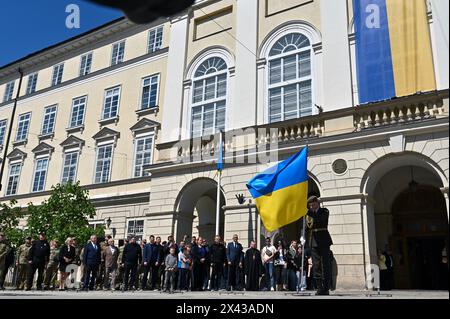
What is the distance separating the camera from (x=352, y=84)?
1565 centimetres

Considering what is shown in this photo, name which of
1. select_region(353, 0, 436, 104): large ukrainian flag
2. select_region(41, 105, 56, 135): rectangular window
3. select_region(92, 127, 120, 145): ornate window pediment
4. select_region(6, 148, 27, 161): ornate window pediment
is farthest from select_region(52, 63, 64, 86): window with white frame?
select_region(353, 0, 436, 104): large ukrainian flag

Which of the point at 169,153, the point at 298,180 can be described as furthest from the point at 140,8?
the point at 169,153

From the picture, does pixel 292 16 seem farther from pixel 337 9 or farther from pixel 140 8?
pixel 140 8

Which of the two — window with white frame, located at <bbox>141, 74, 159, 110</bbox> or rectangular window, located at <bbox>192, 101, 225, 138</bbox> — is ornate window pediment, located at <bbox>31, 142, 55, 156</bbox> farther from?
rectangular window, located at <bbox>192, 101, 225, 138</bbox>

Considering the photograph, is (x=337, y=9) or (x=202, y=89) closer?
(x=337, y=9)

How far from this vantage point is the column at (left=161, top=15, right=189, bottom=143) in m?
19.9

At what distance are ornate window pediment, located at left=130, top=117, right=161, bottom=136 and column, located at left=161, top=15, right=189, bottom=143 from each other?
2.97m

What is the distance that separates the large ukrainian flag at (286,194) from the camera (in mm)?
10375

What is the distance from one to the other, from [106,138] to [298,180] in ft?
57.3

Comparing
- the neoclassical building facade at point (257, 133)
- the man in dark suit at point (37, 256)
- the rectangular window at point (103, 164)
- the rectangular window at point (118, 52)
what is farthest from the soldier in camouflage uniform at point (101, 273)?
the rectangular window at point (118, 52)

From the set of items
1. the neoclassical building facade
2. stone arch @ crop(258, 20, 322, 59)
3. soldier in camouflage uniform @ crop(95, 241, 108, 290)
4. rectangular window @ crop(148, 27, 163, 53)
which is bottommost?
soldier in camouflage uniform @ crop(95, 241, 108, 290)

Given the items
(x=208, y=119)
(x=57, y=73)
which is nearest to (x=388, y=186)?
(x=208, y=119)
